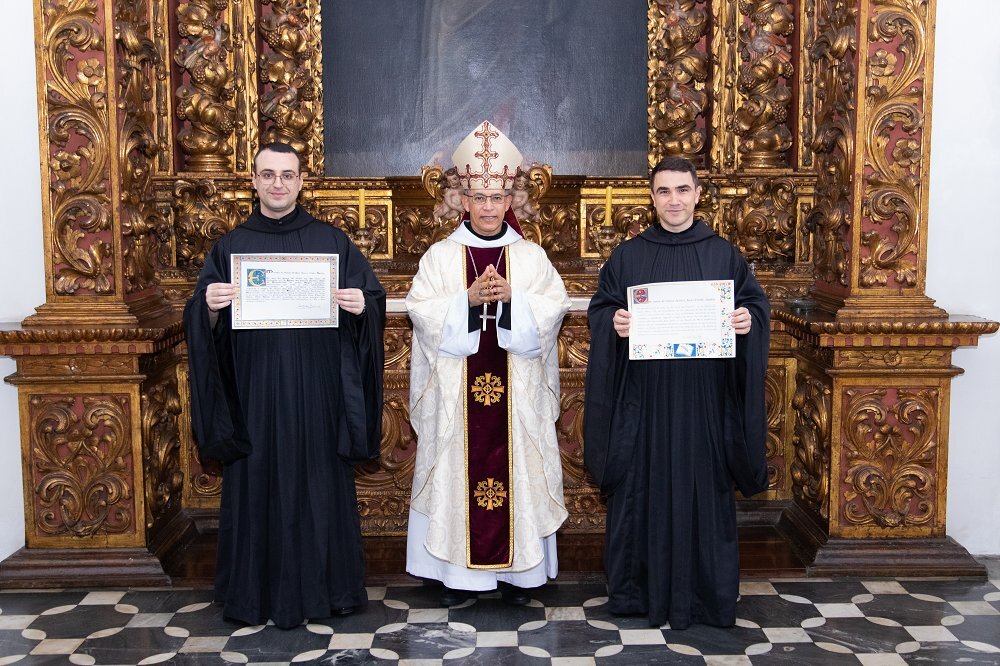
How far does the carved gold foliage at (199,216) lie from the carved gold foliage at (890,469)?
12.1 ft

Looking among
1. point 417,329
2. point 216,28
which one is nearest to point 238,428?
point 417,329

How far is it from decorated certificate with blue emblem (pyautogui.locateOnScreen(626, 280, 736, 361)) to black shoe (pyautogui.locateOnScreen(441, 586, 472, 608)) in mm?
1456

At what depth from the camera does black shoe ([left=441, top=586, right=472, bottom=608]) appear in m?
4.77

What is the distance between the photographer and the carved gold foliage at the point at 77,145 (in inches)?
195

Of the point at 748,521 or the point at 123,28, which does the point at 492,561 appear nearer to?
the point at 748,521

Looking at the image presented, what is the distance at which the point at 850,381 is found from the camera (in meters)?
5.18

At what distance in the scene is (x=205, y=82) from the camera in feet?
19.6

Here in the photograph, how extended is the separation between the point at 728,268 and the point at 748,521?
6.97 ft

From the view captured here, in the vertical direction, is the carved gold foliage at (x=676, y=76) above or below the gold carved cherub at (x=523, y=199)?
above

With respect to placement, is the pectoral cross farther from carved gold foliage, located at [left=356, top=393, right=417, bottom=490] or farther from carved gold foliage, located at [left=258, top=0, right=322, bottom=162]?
carved gold foliage, located at [left=258, top=0, right=322, bottom=162]

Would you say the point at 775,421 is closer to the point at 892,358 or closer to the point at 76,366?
the point at 892,358

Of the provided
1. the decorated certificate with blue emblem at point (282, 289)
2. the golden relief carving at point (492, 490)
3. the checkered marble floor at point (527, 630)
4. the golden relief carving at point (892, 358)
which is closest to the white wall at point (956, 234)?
the golden relief carving at point (892, 358)

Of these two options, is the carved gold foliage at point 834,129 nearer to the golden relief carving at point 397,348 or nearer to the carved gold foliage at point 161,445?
the golden relief carving at point 397,348

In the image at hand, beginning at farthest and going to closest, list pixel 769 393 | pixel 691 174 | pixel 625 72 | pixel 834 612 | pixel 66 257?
1. pixel 625 72
2. pixel 769 393
3. pixel 66 257
4. pixel 834 612
5. pixel 691 174
